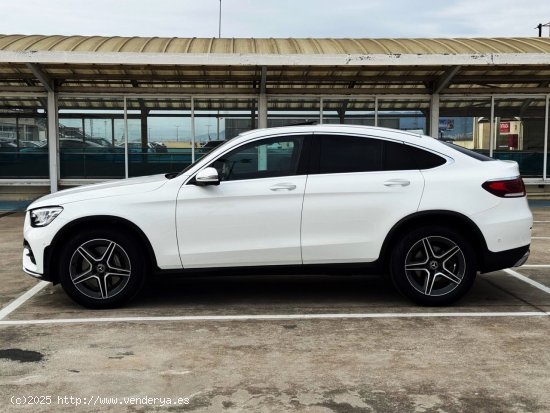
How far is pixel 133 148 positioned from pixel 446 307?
399 inches

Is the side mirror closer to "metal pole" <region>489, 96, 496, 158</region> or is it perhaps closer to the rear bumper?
the rear bumper

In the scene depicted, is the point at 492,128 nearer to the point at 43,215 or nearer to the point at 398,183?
the point at 398,183

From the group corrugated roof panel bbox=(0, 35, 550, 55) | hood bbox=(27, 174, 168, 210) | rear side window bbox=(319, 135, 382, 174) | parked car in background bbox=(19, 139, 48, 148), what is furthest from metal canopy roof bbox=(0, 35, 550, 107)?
hood bbox=(27, 174, 168, 210)

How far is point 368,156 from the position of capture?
5570mm

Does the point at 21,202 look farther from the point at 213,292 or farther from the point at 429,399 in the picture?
the point at 429,399

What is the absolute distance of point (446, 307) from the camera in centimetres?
551

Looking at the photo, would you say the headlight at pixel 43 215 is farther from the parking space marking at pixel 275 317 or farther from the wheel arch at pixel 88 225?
the parking space marking at pixel 275 317

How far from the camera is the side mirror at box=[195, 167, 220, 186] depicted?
5.28m

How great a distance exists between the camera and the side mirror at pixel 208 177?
528 centimetres

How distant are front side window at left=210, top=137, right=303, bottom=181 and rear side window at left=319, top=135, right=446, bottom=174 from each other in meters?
0.27

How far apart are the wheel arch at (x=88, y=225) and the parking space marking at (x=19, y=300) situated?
52 centimetres

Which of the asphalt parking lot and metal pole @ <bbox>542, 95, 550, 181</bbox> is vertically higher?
metal pole @ <bbox>542, 95, 550, 181</bbox>

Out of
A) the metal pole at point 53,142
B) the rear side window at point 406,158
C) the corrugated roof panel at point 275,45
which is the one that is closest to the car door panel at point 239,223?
the rear side window at point 406,158

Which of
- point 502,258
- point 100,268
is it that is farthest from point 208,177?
point 502,258
